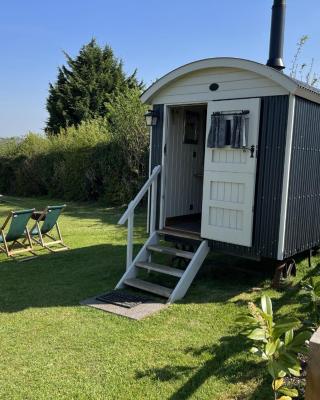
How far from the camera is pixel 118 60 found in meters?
30.5

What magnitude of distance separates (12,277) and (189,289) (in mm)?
2748

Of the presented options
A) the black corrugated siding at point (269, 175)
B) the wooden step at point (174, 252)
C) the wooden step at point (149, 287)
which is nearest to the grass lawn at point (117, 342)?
the wooden step at point (149, 287)

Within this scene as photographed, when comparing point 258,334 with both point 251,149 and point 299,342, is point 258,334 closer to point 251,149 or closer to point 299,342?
point 299,342

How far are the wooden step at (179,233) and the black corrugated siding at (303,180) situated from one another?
4.41ft

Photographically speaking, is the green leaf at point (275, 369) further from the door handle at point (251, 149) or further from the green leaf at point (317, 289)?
the door handle at point (251, 149)

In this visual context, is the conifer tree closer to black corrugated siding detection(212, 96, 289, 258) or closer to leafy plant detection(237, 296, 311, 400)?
black corrugated siding detection(212, 96, 289, 258)

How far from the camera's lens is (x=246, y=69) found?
5488 millimetres

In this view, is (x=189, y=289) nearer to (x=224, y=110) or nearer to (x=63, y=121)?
(x=224, y=110)

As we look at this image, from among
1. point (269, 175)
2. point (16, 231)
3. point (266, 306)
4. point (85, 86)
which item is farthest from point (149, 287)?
point (85, 86)

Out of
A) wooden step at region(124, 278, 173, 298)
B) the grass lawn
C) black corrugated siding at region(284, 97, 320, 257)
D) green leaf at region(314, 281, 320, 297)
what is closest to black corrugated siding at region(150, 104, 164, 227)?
wooden step at region(124, 278, 173, 298)

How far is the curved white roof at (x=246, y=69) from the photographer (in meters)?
5.16

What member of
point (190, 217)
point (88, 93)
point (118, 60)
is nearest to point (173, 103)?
point (190, 217)

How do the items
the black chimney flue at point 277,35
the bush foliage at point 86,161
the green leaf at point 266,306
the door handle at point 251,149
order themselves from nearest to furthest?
1. the green leaf at point 266,306
2. the door handle at point 251,149
3. the black chimney flue at point 277,35
4. the bush foliage at point 86,161

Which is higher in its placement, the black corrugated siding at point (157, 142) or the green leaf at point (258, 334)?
the black corrugated siding at point (157, 142)
